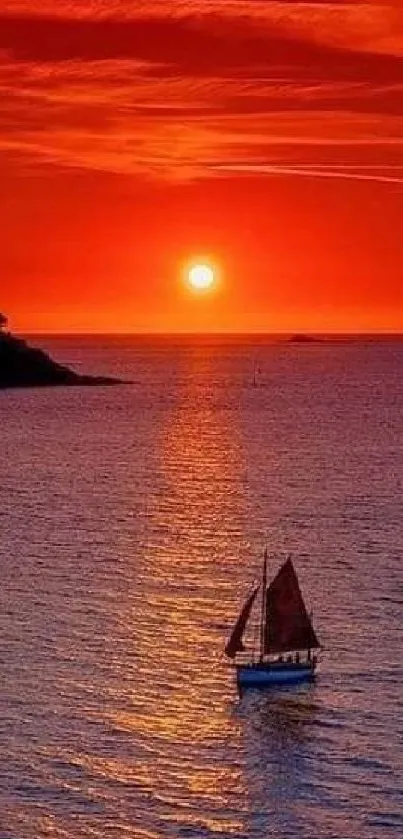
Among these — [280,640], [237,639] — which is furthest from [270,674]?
[280,640]

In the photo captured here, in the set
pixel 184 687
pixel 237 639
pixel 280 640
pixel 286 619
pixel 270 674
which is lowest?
pixel 184 687

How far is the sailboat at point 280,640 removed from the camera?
77188 millimetres

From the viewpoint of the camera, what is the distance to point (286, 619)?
8231cm

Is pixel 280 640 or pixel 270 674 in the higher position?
pixel 280 640

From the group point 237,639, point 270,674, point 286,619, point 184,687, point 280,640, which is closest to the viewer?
point 184,687

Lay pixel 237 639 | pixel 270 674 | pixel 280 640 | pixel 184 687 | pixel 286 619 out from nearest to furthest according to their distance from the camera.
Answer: pixel 184 687, pixel 270 674, pixel 237 639, pixel 280 640, pixel 286 619

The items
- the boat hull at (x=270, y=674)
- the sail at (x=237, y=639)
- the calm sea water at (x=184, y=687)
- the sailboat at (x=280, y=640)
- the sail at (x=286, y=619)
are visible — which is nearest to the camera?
the calm sea water at (x=184, y=687)

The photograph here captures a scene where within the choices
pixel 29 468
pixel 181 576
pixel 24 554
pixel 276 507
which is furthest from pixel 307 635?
pixel 29 468

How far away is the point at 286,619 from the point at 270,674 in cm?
486

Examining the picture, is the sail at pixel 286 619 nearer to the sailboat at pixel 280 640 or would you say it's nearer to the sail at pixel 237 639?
the sailboat at pixel 280 640

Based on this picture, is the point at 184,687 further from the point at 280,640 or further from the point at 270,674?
the point at 280,640

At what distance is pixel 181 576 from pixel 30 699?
3004cm

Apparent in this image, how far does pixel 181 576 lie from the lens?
333 ft

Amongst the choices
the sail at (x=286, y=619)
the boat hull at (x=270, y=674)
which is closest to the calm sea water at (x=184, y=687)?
the boat hull at (x=270, y=674)
